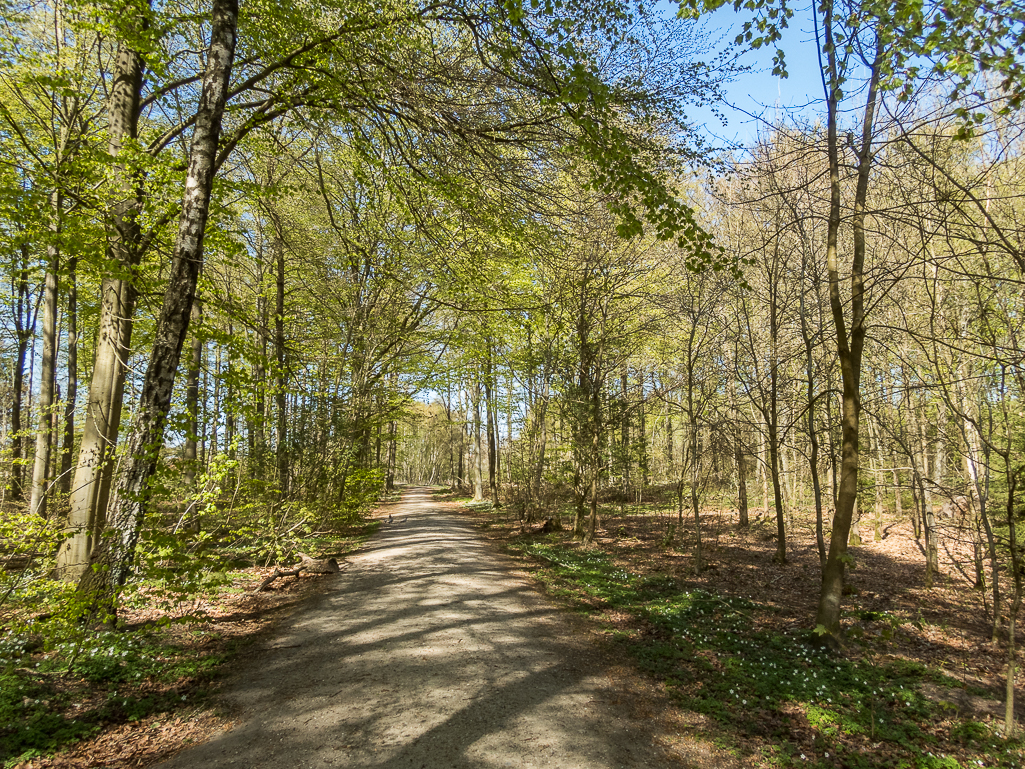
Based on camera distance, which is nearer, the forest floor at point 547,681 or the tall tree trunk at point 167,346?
the forest floor at point 547,681

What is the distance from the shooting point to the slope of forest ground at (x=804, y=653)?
151 inches

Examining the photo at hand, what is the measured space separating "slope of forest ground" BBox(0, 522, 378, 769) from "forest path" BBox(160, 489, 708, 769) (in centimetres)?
33

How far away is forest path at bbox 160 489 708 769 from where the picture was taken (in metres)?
3.53

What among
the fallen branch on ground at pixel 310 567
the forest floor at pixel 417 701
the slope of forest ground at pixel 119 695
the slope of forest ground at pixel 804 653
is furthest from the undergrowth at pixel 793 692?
the fallen branch on ground at pixel 310 567

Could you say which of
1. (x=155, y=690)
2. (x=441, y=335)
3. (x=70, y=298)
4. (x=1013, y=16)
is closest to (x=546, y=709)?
(x=155, y=690)

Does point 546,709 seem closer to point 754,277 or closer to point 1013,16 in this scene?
point 1013,16

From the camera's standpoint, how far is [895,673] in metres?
5.04

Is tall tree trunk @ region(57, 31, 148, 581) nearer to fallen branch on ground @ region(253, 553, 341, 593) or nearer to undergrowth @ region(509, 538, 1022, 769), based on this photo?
fallen branch on ground @ region(253, 553, 341, 593)

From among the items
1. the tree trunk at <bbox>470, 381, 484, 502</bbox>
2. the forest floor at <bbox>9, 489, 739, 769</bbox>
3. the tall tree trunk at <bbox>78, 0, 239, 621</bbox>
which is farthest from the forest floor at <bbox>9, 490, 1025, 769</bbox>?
the tree trunk at <bbox>470, 381, 484, 502</bbox>

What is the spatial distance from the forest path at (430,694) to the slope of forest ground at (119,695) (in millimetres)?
330

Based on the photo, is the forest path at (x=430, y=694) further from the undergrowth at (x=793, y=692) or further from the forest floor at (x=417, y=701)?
the undergrowth at (x=793, y=692)

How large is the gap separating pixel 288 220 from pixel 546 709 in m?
12.5

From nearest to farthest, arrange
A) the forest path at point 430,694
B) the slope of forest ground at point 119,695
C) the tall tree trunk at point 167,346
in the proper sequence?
1. the slope of forest ground at point 119,695
2. the forest path at point 430,694
3. the tall tree trunk at point 167,346

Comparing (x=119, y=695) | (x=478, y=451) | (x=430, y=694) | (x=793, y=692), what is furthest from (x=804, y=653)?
(x=478, y=451)
